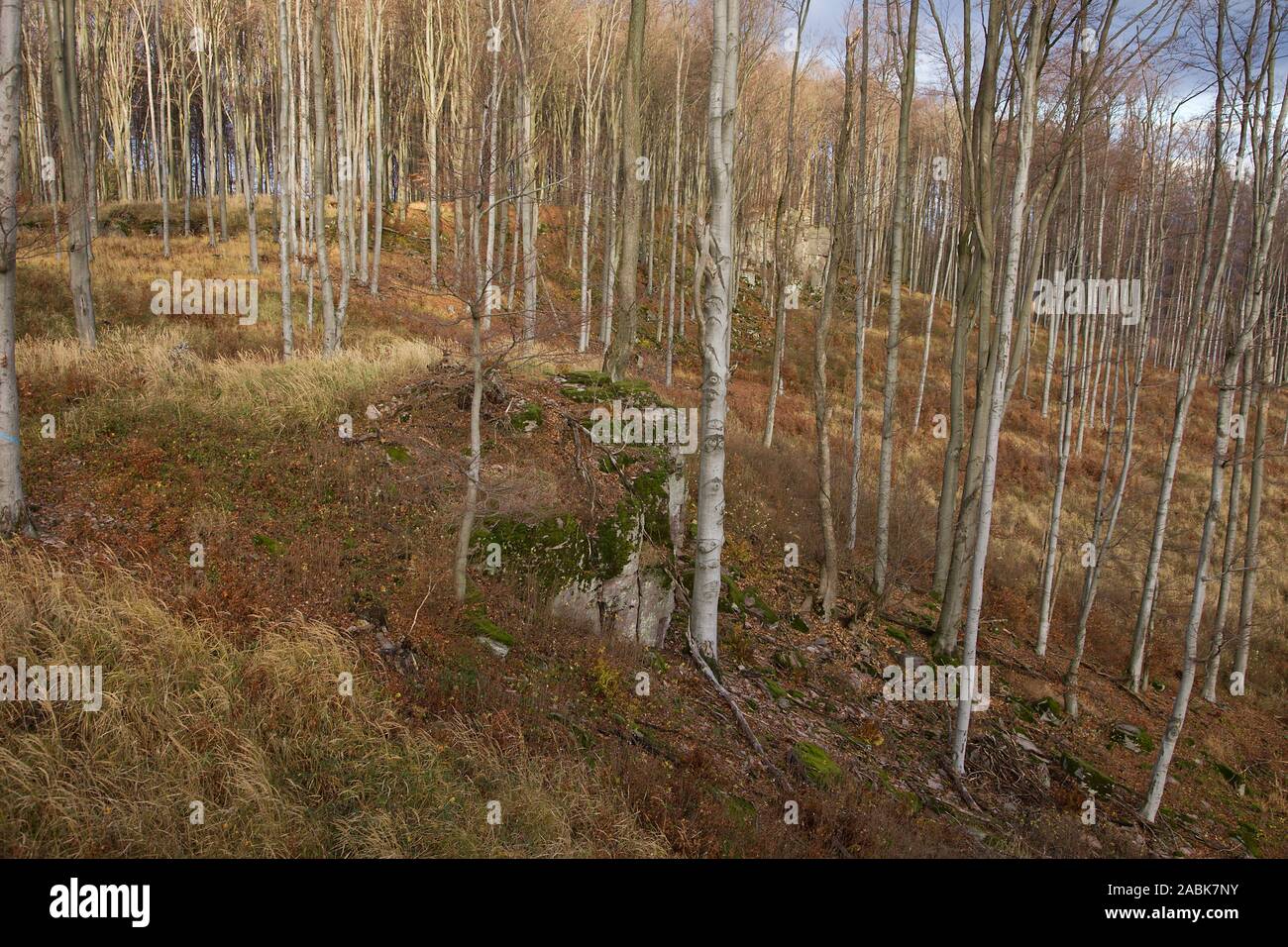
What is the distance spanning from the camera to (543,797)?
436cm

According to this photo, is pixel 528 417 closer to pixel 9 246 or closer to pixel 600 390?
pixel 600 390

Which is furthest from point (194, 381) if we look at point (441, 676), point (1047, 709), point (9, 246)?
point (1047, 709)

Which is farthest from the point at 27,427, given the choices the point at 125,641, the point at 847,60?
the point at 847,60

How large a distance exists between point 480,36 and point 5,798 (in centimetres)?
2122

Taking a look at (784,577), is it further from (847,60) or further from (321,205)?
(321,205)

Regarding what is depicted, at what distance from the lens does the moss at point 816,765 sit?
244 inches

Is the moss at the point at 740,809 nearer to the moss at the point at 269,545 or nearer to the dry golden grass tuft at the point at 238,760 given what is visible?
the dry golden grass tuft at the point at 238,760

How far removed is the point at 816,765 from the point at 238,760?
16.2 feet

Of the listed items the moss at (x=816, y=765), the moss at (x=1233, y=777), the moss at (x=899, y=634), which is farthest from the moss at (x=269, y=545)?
the moss at (x=1233, y=777)

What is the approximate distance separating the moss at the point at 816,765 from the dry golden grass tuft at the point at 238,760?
2.36 metres

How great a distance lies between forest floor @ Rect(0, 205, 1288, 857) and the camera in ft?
13.5

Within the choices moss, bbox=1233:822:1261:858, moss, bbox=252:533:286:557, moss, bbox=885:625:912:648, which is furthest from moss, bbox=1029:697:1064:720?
moss, bbox=252:533:286:557

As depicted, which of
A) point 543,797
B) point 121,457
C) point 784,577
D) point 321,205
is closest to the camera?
point 543,797

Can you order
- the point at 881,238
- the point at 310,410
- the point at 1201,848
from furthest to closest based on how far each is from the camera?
the point at 881,238
the point at 310,410
the point at 1201,848
